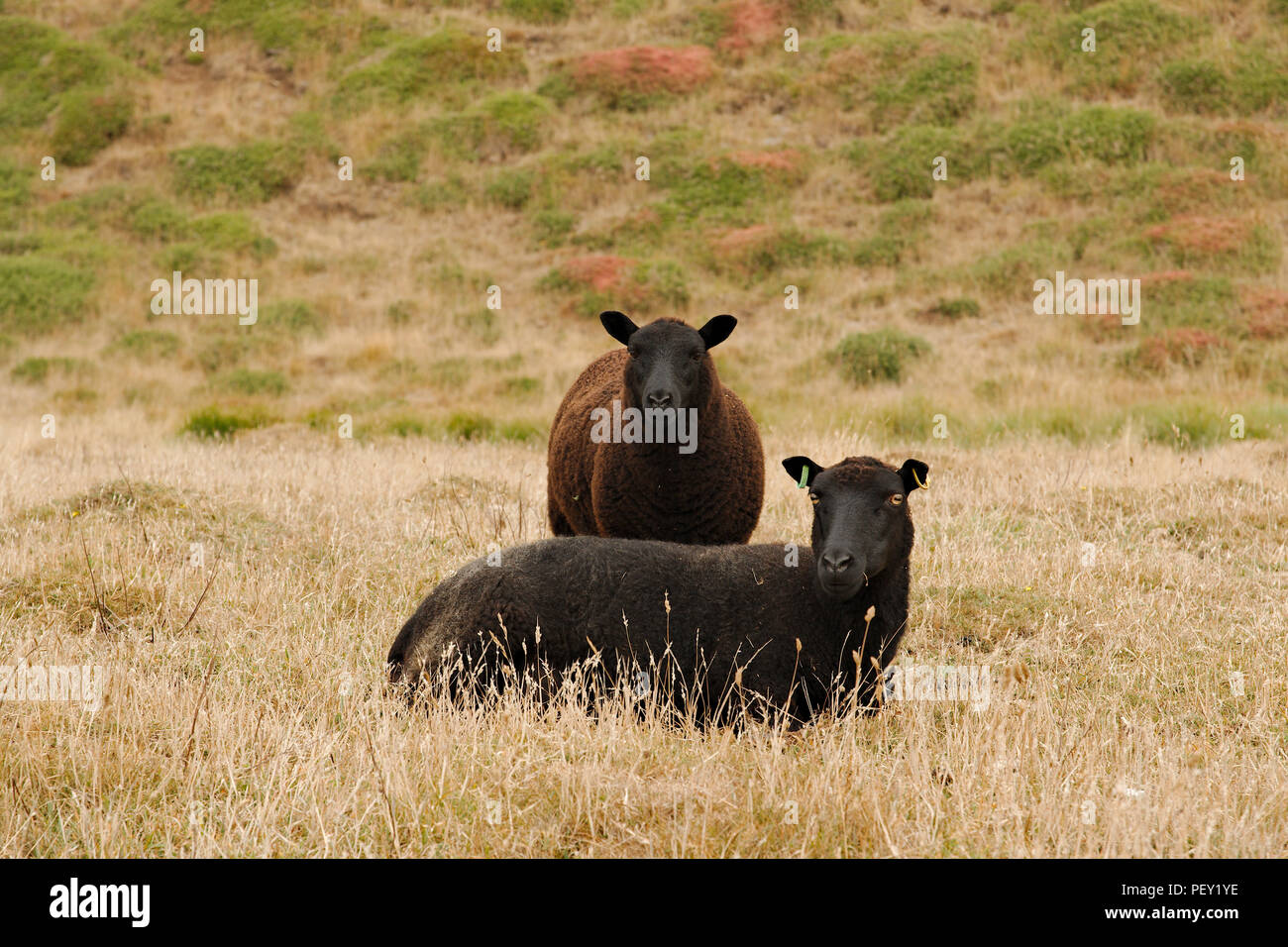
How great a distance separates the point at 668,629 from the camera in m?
5.95

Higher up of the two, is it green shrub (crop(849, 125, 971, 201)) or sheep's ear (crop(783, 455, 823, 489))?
green shrub (crop(849, 125, 971, 201))

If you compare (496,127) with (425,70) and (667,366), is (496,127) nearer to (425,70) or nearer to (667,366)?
(425,70)

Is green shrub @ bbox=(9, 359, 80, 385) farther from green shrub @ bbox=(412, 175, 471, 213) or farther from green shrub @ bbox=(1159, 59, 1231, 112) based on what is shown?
green shrub @ bbox=(1159, 59, 1231, 112)

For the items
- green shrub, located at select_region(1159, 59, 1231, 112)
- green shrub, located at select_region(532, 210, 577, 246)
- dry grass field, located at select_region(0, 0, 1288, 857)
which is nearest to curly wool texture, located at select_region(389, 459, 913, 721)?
dry grass field, located at select_region(0, 0, 1288, 857)

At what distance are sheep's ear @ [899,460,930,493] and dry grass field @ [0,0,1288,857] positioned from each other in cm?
116

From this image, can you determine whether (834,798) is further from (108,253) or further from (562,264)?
(108,253)

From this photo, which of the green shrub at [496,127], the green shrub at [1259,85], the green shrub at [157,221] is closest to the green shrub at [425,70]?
the green shrub at [496,127]

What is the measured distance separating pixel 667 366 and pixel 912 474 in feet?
7.06

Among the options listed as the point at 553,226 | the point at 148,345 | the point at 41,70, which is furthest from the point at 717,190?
the point at 41,70

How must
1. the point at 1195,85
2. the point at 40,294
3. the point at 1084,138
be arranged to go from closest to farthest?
1. the point at 40,294
2. the point at 1084,138
3. the point at 1195,85

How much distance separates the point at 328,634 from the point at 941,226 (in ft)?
76.2

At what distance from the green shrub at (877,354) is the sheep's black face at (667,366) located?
12733mm

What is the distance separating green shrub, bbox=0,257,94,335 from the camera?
1033 inches

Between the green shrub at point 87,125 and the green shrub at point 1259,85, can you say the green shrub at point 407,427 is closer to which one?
the green shrub at point 87,125
